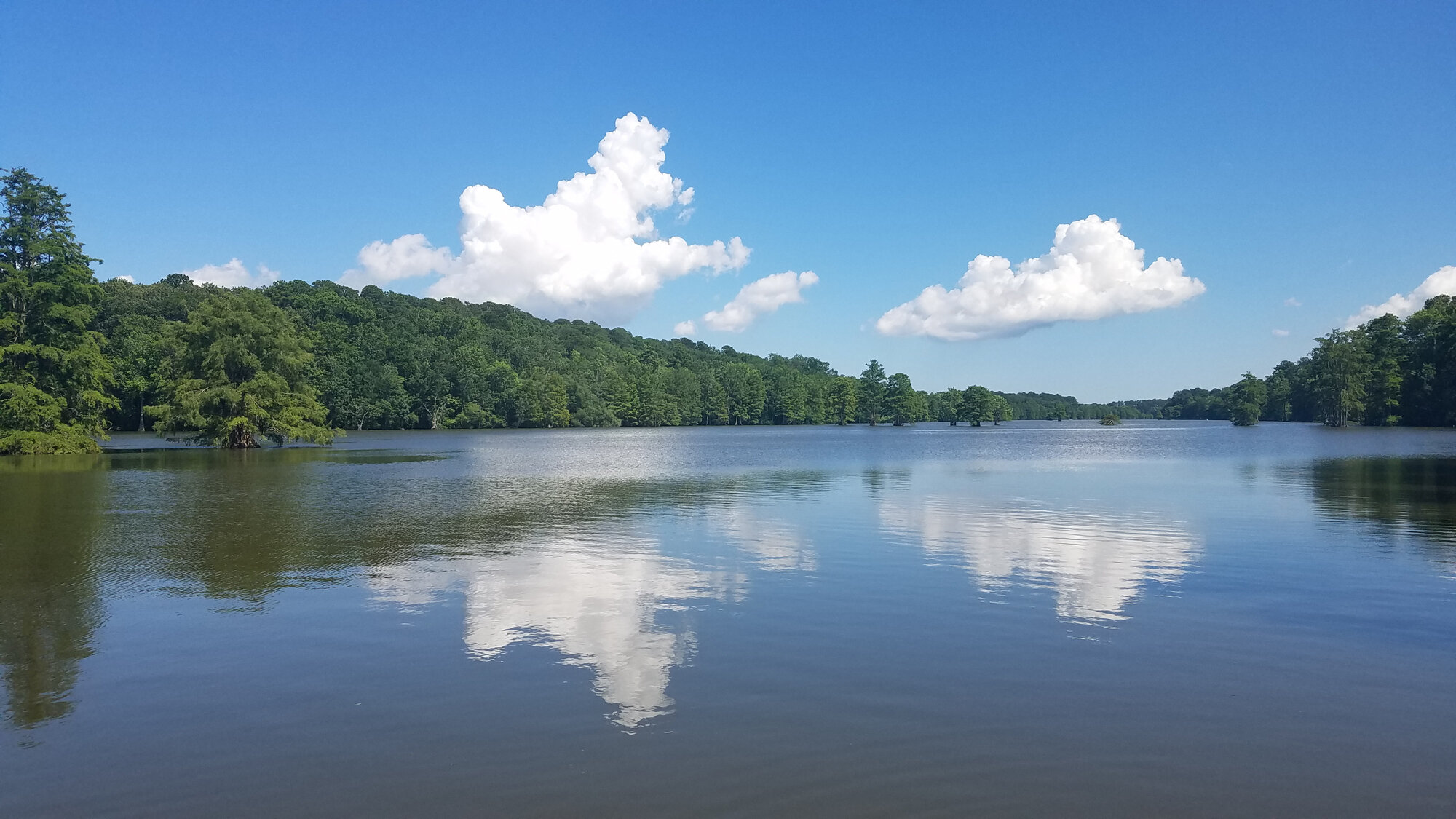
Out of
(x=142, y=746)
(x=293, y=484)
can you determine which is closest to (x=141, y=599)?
(x=142, y=746)

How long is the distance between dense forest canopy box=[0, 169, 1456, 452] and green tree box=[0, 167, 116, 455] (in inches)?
4.3

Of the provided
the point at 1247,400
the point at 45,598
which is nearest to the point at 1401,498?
the point at 45,598

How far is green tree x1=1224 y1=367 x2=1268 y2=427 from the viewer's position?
15475cm

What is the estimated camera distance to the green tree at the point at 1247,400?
508ft

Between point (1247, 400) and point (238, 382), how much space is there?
171034mm

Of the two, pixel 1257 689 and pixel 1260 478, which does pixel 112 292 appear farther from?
pixel 1257 689

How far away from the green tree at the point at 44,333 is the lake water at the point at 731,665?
35264 millimetres

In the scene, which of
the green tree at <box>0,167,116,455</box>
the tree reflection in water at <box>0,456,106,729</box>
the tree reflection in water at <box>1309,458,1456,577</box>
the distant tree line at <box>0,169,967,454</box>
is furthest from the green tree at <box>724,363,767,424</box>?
the tree reflection in water at <box>0,456,106,729</box>

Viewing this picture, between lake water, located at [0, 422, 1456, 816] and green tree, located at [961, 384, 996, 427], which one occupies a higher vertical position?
green tree, located at [961, 384, 996, 427]

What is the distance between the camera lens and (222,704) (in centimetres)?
796

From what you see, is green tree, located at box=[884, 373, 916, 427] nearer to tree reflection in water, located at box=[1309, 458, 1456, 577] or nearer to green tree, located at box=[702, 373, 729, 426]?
green tree, located at box=[702, 373, 729, 426]

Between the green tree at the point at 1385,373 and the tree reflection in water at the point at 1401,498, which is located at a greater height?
the green tree at the point at 1385,373

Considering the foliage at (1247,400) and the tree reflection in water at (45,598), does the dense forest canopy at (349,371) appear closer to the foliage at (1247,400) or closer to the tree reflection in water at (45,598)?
the foliage at (1247,400)

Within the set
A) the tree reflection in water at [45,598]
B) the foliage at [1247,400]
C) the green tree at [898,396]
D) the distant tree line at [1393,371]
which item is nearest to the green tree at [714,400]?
the green tree at [898,396]
